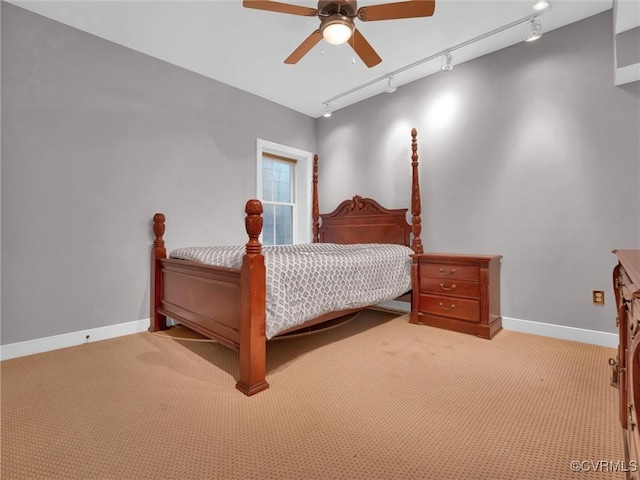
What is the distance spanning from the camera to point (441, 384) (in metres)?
1.73

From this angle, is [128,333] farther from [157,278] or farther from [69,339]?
[157,278]

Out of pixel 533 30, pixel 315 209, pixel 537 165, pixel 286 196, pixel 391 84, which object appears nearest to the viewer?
pixel 533 30

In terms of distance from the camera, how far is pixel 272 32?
8.34 ft

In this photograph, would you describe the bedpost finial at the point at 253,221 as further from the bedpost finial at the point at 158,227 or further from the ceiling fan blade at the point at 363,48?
the bedpost finial at the point at 158,227

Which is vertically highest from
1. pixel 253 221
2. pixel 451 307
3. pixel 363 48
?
pixel 363 48

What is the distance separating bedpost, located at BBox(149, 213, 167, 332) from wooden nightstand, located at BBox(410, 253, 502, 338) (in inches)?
96.3

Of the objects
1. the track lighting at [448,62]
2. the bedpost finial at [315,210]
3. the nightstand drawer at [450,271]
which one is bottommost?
the nightstand drawer at [450,271]

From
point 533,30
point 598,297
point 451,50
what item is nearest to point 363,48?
point 451,50

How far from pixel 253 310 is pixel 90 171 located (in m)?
2.03

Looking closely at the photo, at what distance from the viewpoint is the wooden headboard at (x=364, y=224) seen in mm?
3496

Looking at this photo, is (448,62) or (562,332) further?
(448,62)

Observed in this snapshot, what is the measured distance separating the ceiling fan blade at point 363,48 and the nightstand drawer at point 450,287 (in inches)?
77.9

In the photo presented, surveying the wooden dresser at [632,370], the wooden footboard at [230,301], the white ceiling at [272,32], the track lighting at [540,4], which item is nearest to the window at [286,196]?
the white ceiling at [272,32]

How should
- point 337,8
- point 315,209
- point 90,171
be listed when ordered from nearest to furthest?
1. point 337,8
2. point 90,171
3. point 315,209
